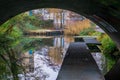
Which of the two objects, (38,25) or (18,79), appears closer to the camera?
(18,79)

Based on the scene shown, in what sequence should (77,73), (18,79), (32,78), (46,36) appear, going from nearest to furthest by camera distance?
(77,73), (18,79), (32,78), (46,36)

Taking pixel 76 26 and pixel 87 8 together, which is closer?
pixel 87 8

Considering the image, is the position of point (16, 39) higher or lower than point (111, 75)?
lower

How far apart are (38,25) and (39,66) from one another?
60.1ft

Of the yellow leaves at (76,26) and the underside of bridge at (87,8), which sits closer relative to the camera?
the underside of bridge at (87,8)

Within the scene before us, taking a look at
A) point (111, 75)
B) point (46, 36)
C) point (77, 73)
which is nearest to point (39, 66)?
point (111, 75)

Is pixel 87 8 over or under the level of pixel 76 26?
over

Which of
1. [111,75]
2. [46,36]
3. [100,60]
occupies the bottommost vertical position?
[46,36]

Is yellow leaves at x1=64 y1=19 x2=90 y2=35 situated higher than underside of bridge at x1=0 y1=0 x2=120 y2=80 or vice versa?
underside of bridge at x1=0 y1=0 x2=120 y2=80

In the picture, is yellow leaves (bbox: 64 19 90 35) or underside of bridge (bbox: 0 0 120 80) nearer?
underside of bridge (bbox: 0 0 120 80)

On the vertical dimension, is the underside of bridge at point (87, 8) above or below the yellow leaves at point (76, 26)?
above

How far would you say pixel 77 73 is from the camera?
6.80 metres

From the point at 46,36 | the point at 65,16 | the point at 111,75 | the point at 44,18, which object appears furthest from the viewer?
the point at 65,16

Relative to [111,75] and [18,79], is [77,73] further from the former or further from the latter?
Answer: [18,79]
